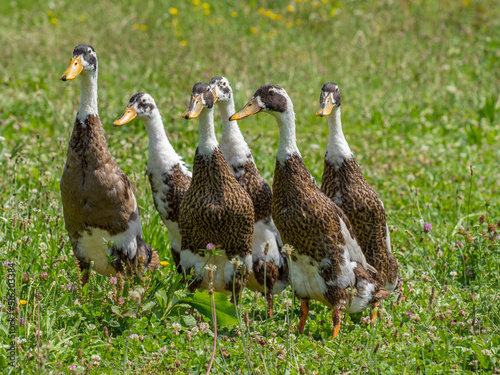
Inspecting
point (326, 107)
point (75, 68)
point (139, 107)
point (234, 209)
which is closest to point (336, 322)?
point (234, 209)

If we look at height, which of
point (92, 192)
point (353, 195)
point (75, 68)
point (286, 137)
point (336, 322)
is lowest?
point (336, 322)

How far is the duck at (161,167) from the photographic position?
4.52 metres

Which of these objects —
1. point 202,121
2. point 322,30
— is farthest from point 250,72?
point 202,121

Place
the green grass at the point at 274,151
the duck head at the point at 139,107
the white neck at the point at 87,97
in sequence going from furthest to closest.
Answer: the duck head at the point at 139,107 < the white neck at the point at 87,97 < the green grass at the point at 274,151

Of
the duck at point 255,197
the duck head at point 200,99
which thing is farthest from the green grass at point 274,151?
the duck head at point 200,99

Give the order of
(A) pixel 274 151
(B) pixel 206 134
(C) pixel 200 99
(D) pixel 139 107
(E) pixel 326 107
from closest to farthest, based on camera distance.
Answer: (C) pixel 200 99
(B) pixel 206 134
(E) pixel 326 107
(D) pixel 139 107
(A) pixel 274 151

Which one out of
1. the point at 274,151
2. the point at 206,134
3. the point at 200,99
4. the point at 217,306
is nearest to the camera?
the point at 217,306

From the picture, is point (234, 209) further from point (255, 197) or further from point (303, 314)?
point (303, 314)

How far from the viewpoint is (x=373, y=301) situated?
4.13m

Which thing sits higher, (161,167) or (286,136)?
(286,136)

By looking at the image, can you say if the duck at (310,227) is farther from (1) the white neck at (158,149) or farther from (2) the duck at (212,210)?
(1) the white neck at (158,149)

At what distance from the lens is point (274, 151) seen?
23.0 ft

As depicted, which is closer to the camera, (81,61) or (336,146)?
(81,61)

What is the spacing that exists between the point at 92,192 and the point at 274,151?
3115 millimetres
